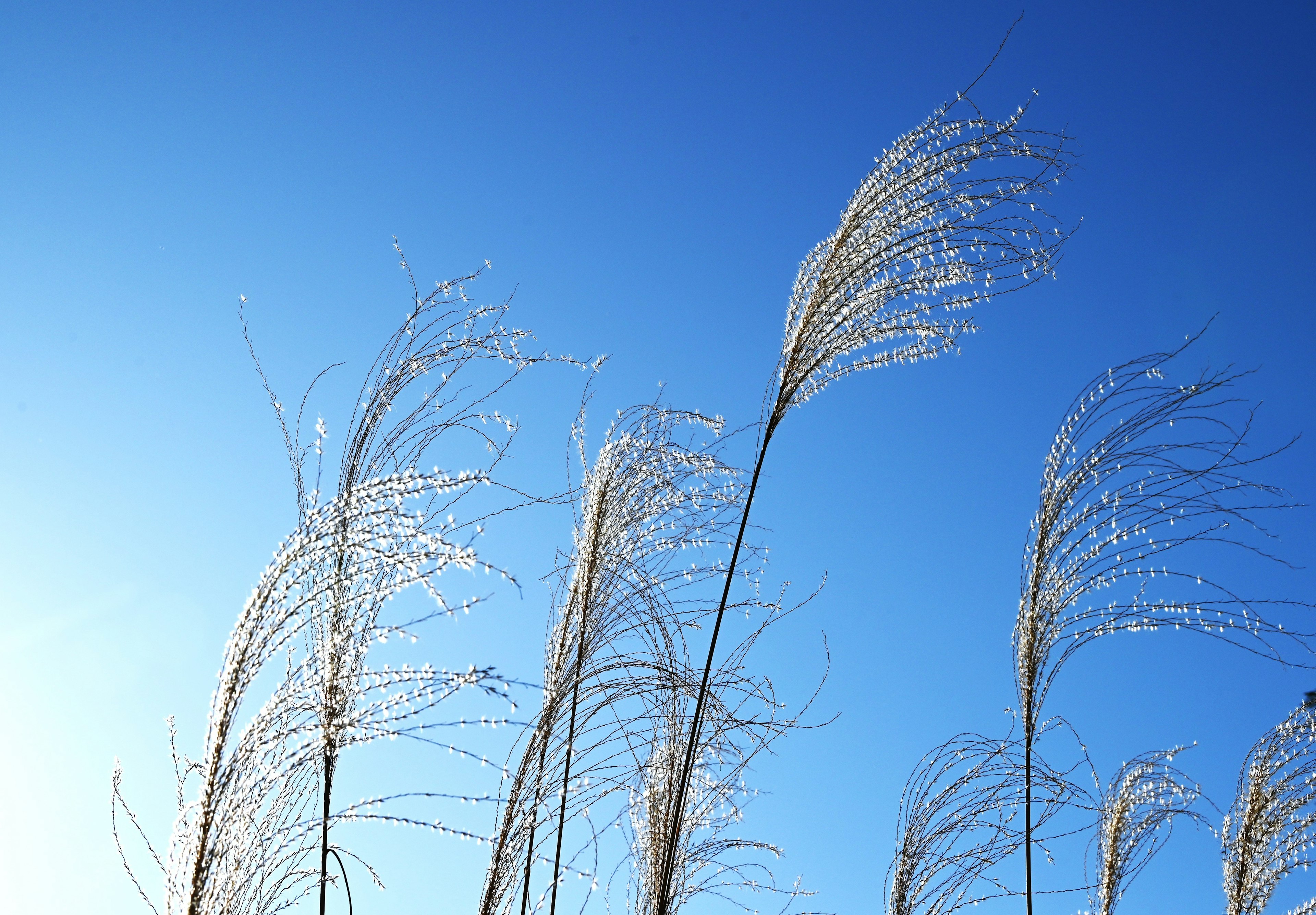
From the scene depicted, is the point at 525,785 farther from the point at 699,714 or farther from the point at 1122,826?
the point at 1122,826

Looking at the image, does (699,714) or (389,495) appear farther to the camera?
(699,714)

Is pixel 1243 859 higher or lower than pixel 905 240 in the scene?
lower

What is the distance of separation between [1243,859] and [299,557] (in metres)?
6.27

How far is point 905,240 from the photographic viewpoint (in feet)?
8.14

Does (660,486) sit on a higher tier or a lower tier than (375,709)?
higher

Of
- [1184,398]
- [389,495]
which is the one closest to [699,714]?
[389,495]

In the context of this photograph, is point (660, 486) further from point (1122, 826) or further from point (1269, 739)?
point (1269, 739)

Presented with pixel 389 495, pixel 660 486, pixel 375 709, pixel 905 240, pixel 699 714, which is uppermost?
pixel 905 240

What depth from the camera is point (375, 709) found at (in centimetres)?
171

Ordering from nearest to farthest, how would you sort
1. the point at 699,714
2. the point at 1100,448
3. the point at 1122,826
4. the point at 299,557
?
the point at 299,557 → the point at 699,714 → the point at 1100,448 → the point at 1122,826

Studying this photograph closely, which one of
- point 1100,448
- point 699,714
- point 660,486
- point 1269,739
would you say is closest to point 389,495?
point 699,714

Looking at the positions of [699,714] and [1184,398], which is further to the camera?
[1184,398]

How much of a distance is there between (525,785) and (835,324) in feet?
5.10

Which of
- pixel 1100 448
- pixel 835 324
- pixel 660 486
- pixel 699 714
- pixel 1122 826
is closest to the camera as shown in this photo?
pixel 699 714
